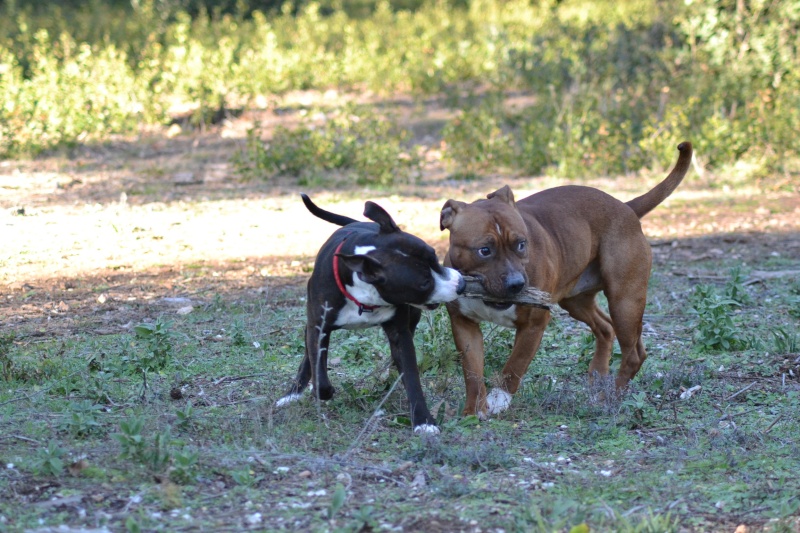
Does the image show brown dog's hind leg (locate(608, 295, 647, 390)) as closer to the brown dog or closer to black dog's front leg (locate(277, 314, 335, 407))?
the brown dog

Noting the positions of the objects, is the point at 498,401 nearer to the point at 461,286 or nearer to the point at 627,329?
the point at 461,286

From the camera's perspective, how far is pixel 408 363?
16.9 ft

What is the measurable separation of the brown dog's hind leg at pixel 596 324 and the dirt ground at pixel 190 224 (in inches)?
98.7

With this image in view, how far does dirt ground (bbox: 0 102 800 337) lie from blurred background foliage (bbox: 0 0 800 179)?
1.56ft

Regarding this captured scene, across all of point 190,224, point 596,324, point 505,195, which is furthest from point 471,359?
point 190,224

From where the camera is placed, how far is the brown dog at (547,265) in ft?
17.6

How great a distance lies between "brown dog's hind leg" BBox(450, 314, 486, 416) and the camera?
216 inches

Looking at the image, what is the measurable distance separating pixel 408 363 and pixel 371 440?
45 cm

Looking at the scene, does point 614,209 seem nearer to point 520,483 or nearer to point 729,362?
point 729,362

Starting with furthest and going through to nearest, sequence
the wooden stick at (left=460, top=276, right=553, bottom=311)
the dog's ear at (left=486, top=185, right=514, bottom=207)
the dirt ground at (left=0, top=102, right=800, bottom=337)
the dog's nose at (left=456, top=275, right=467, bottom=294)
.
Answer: the dirt ground at (left=0, top=102, right=800, bottom=337), the dog's ear at (left=486, top=185, right=514, bottom=207), the wooden stick at (left=460, top=276, right=553, bottom=311), the dog's nose at (left=456, top=275, right=467, bottom=294)

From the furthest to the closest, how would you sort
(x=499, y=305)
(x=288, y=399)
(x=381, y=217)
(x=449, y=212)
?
(x=449, y=212) → (x=288, y=399) → (x=499, y=305) → (x=381, y=217)

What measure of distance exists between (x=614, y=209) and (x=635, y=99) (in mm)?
9085

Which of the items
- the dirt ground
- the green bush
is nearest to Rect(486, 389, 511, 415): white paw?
the dirt ground

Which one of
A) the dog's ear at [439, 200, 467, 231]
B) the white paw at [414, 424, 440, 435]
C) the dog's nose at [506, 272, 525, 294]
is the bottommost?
the white paw at [414, 424, 440, 435]
